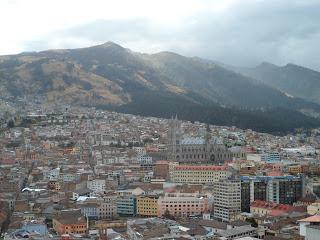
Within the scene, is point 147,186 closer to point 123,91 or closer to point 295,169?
point 295,169

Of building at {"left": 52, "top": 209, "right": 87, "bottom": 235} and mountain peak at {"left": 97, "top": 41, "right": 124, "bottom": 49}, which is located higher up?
mountain peak at {"left": 97, "top": 41, "right": 124, "bottom": 49}

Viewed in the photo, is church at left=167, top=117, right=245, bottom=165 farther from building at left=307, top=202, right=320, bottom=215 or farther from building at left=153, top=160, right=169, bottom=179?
building at left=307, top=202, right=320, bottom=215

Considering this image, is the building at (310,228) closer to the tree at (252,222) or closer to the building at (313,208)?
the tree at (252,222)

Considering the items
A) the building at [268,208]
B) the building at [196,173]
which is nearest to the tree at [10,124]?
the building at [196,173]

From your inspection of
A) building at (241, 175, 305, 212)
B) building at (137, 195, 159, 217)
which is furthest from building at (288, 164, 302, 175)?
building at (137, 195, 159, 217)

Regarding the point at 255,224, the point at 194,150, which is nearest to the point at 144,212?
the point at 255,224

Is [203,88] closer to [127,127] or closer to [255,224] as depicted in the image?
[127,127]

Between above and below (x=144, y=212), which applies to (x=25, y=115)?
above
